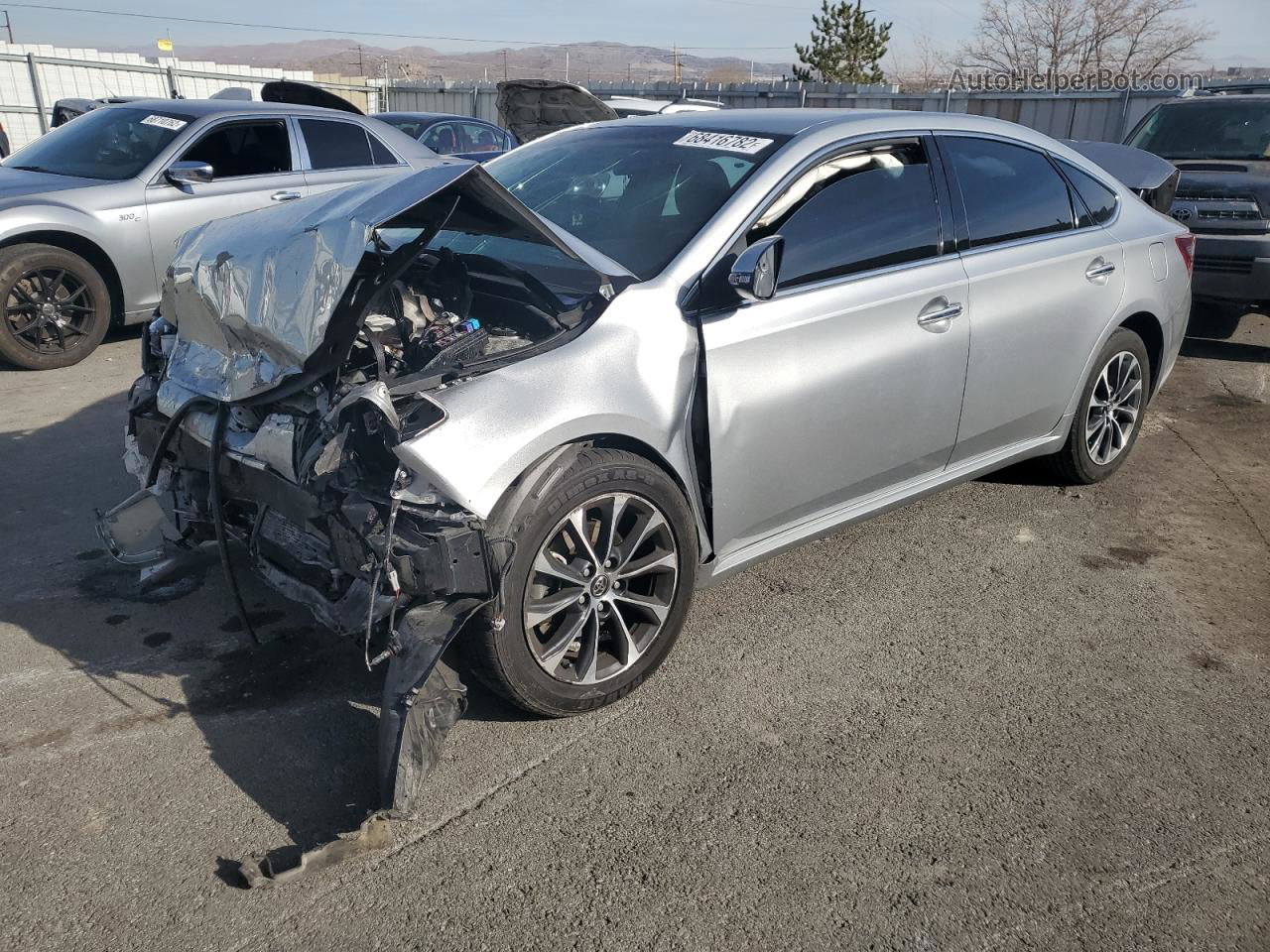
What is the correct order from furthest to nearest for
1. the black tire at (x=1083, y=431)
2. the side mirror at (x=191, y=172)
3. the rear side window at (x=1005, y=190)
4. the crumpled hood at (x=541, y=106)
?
the crumpled hood at (x=541, y=106)
the side mirror at (x=191, y=172)
the black tire at (x=1083, y=431)
the rear side window at (x=1005, y=190)

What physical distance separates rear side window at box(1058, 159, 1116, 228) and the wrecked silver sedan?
15.8 inches

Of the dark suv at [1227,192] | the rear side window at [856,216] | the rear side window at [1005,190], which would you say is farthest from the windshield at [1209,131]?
the rear side window at [856,216]

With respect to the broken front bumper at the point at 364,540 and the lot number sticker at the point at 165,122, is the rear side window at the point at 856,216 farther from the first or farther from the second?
the lot number sticker at the point at 165,122

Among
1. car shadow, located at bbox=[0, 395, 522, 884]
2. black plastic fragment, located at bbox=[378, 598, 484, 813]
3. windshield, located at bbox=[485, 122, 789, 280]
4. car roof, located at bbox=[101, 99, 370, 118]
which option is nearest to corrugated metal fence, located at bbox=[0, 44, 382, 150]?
car roof, located at bbox=[101, 99, 370, 118]

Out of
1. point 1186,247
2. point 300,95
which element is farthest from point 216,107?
point 1186,247

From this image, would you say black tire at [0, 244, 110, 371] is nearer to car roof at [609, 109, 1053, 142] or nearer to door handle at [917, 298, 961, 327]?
car roof at [609, 109, 1053, 142]

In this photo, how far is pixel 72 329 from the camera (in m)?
7.10

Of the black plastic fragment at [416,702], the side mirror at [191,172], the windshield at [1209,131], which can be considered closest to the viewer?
the black plastic fragment at [416,702]

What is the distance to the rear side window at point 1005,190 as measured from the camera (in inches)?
163

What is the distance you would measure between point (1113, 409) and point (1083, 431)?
284 mm

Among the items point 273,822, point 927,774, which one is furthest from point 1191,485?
point 273,822

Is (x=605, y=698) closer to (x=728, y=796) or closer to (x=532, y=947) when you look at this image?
(x=728, y=796)

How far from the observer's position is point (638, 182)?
12.6ft

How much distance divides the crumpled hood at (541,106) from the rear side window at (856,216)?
1084 cm
